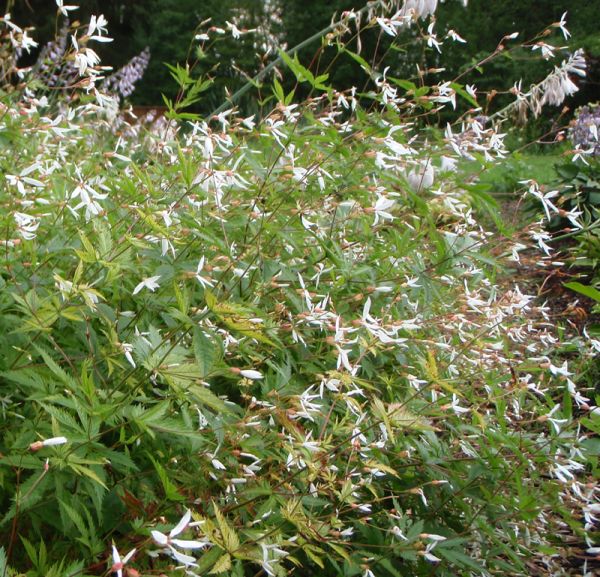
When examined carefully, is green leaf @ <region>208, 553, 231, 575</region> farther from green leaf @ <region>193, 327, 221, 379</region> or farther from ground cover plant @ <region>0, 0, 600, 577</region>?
green leaf @ <region>193, 327, 221, 379</region>

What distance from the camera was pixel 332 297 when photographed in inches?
86.6

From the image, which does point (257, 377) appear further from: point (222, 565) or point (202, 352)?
point (222, 565)

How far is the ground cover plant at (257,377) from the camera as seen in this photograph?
1.47 metres

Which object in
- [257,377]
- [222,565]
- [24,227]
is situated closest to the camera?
[222,565]

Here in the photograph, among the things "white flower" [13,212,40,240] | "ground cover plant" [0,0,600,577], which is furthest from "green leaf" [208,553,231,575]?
"white flower" [13,212,40,240]

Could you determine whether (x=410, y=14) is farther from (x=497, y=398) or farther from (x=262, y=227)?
(x=497, y=398)

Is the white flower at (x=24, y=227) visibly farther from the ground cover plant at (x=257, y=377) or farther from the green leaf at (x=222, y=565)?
the green leaf at (x=222, y=565)

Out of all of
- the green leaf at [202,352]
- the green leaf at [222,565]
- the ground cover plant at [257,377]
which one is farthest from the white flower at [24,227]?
the green leaf at [222,565]

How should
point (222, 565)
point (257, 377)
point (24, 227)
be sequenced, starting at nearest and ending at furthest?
1. point (222, 565)
2. point (257, 377)
3. point (24, 227)

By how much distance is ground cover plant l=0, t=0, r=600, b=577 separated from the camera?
1.47 metres

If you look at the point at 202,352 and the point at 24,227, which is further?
the point at 24,227

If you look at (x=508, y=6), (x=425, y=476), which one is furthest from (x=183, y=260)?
(x=508, y=6)

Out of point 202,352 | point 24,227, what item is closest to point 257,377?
point 202,352

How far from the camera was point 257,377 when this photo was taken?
1457 millimetres
